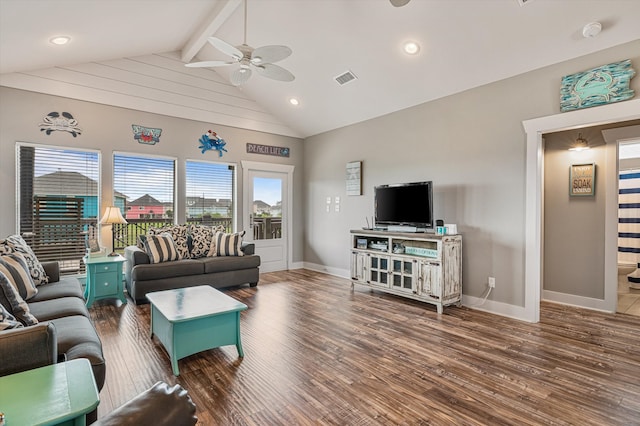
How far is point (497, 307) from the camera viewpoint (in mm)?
4152

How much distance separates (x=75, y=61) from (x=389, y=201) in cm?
481

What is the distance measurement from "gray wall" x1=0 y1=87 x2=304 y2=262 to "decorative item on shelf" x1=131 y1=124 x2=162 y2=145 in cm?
6

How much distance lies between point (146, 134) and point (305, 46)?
2.90 m

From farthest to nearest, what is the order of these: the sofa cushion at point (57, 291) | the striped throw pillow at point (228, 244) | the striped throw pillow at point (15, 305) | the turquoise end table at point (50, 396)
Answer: the striped throw pillow at point (228, 244) → the sofa cushion at point (57, 291) → the striped throw pillow at point (15, 305) → the turquoise end table at point (50, 396)

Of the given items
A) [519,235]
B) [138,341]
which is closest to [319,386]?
[138,341]

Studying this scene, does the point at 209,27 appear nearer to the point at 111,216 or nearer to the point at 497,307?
the point at 111,216

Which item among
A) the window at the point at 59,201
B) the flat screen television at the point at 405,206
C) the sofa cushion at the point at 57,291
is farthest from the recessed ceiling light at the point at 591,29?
the window at the point at 59,201

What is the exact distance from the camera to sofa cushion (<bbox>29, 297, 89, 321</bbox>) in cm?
252

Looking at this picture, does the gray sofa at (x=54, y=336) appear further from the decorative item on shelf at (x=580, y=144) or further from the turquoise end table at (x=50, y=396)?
the decorative item on shelf at (x=580, y=144)

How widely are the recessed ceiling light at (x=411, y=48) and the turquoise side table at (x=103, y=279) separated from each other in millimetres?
4578

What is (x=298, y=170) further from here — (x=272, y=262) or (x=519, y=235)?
Result: (x=519, y=235)

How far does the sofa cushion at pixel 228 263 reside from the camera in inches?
200

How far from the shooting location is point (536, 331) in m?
3.56

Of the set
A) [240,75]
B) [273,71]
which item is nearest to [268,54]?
[273,71]
